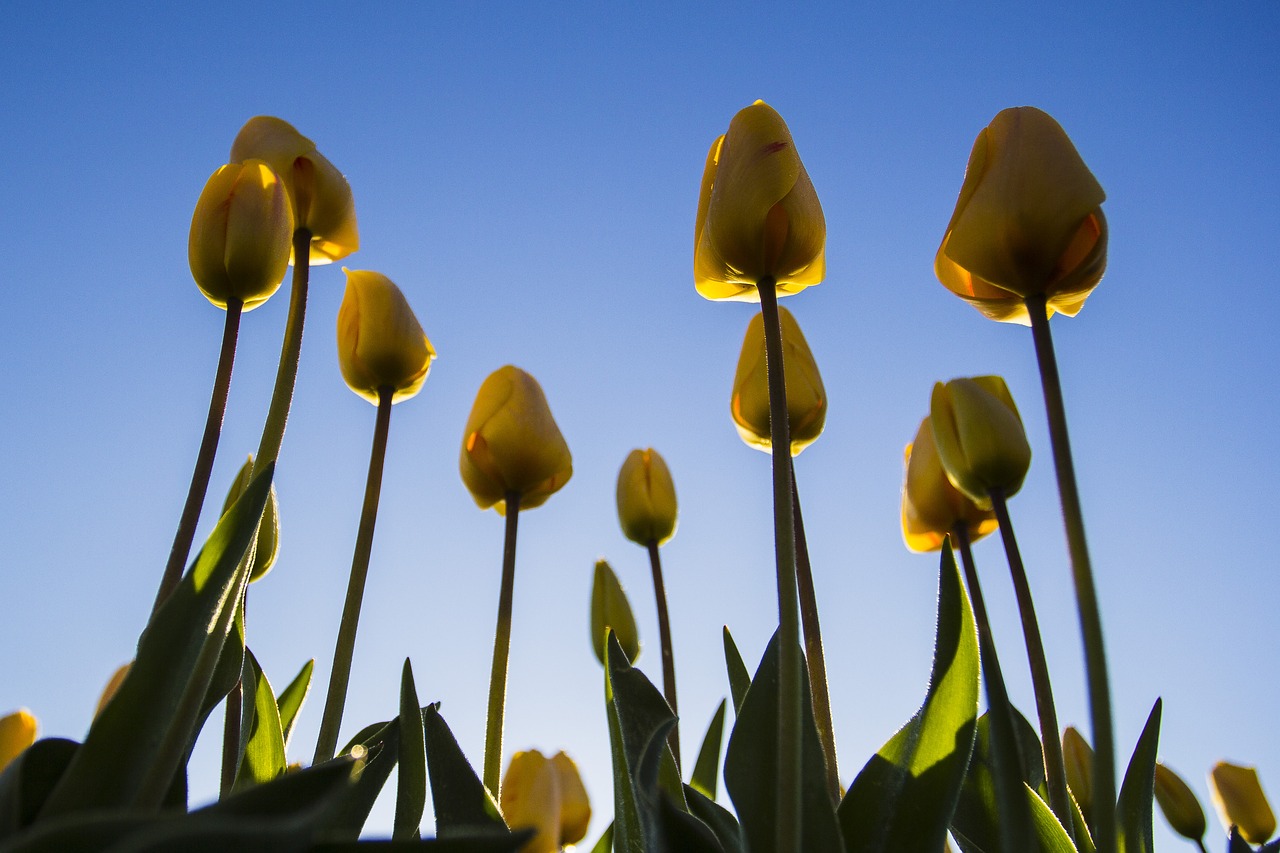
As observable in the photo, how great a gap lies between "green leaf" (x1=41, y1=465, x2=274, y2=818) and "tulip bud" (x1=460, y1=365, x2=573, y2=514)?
2.30 ft

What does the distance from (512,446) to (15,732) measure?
76 cm

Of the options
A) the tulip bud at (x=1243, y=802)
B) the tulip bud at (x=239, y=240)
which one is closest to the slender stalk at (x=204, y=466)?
the tulip bud at (x=239, y=240)

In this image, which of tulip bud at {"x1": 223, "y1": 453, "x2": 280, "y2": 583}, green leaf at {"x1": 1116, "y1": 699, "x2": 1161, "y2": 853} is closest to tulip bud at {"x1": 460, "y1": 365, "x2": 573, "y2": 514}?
tulip bud at {"x1": 223, "y1": 453, "x2": 280, "y2": 583}

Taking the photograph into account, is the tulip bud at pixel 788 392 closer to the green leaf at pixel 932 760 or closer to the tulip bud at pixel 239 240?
the green leaf at pixel 932 760

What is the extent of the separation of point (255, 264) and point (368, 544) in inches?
12.9

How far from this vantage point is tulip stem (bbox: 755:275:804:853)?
0.62m

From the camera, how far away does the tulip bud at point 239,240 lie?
1.00 meters

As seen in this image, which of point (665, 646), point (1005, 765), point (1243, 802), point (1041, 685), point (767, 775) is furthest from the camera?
point (1243, 802)

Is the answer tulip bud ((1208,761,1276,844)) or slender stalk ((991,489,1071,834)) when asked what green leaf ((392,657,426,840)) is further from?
tulip bud ((1208,761,1276,844))

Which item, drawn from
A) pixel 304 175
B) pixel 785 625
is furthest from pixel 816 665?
pixel 304 175

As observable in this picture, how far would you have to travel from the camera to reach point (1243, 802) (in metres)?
1.97

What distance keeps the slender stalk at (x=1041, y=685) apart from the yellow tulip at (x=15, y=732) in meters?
1.22

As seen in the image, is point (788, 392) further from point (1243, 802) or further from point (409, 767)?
point (1243, 802)

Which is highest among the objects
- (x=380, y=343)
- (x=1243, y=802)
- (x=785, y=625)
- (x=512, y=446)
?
(x=380, y=343)
